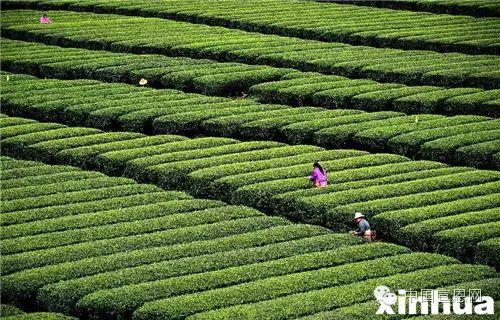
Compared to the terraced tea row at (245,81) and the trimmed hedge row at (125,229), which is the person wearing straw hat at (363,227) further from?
the terraced tea row at (245,81)

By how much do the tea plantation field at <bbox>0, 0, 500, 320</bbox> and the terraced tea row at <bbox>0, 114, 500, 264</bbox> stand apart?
0.06 metres

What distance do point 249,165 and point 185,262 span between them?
650cm

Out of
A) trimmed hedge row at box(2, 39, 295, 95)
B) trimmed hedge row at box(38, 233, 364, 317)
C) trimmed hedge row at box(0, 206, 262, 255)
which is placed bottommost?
trimmed hedge row at box(2, 39, 295, 95)

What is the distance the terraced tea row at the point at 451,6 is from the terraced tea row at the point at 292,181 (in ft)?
66.2

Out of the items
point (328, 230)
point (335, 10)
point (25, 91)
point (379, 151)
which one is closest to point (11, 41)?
point (25, 91)

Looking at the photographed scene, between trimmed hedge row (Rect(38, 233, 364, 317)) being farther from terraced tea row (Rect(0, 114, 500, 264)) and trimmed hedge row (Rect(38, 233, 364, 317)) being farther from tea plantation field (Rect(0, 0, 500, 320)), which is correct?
terraced tea row (Rect(0, 114, 500, 264))

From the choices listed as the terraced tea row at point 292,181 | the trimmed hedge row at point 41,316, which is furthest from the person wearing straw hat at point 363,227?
the trimmed hedge row at point 41,316

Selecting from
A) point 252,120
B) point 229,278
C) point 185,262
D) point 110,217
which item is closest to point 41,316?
point 185,262

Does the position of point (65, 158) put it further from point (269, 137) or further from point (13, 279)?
point (13, 279)

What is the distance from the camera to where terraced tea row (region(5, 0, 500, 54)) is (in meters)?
38.6

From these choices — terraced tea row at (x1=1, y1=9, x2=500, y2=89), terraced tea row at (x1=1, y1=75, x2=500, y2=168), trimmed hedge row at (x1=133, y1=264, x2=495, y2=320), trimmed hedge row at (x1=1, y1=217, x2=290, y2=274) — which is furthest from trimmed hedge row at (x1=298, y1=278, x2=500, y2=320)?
terraced tea row at (x1=1, y1=9, x2=500, y2=89)

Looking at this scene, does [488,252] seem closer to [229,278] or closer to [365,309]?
[365,309]

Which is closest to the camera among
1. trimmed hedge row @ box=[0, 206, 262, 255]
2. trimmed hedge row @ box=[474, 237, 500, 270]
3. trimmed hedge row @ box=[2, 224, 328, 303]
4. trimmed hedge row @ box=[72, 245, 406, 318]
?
trimmed hedge row @ box=[72, 245, 406, 318]

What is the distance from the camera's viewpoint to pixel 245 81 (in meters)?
34.3
